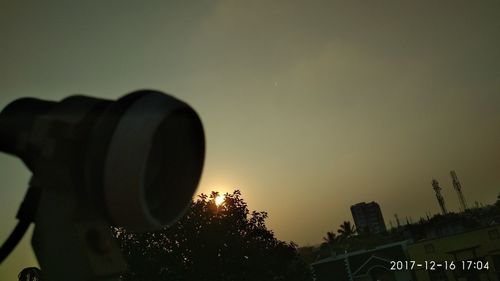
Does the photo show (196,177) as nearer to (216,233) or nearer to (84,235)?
(84,235)

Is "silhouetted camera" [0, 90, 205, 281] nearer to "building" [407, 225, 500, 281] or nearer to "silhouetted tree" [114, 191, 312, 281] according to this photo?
"silhouetted tree" [114, 191, 312, 281]

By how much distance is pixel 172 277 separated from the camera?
22.5 metres

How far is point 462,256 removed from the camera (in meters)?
34.5

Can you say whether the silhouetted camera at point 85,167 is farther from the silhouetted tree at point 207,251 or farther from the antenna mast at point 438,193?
the antenna mast at point 438,193

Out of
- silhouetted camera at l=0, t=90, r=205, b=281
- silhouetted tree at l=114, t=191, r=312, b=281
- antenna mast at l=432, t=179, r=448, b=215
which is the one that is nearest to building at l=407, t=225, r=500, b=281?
silhouetted tree at l=114, t=191, r=312, b=281

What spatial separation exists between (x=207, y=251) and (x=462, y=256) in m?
25.7

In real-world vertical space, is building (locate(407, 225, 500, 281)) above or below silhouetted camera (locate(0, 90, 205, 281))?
below

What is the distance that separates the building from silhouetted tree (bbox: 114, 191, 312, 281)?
51.5 feet

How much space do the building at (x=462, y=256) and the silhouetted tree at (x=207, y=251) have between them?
618 inches

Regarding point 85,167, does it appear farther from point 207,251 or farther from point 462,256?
point 462,256

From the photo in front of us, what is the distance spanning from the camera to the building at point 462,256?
109 ft

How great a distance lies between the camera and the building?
33281mm

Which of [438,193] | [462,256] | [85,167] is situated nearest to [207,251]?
[85,167]

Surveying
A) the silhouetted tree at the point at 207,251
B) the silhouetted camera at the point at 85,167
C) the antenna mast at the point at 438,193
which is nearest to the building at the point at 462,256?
the silhouetted tree at the point at 207,251
